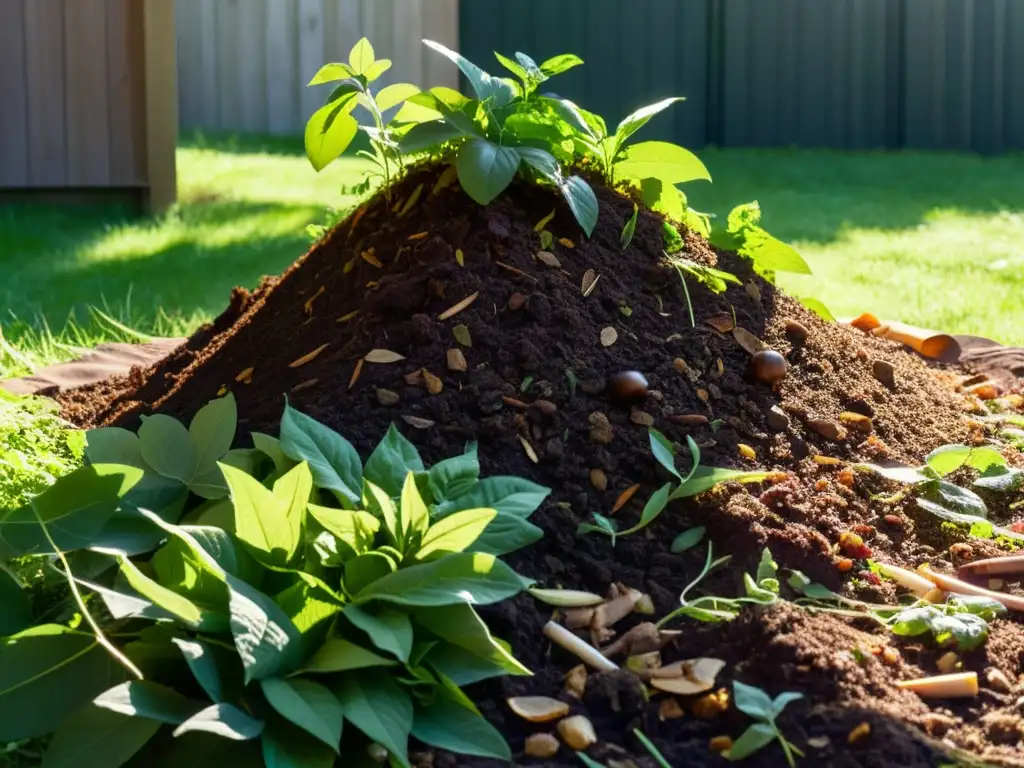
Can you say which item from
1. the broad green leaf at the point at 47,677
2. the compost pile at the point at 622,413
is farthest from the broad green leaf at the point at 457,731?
the broad green leaf at the point at 47,677

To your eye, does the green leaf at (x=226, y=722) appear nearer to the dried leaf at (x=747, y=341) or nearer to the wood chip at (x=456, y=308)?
the wood chip at (x=456, y=308)

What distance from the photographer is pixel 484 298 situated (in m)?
2.16

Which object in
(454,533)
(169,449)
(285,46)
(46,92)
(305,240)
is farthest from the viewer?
(285,46)

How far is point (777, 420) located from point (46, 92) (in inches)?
199

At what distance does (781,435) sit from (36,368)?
2.22 metres

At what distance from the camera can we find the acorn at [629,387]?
2045mm

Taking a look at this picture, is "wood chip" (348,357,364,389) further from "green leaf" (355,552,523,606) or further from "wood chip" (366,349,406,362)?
"green leaf" (355,552,523,606)


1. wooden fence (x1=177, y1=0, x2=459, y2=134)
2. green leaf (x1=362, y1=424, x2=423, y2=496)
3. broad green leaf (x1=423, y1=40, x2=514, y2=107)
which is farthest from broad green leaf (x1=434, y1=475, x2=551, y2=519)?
wooden fence (x1=177, y1=0, x2=459, y2=134)

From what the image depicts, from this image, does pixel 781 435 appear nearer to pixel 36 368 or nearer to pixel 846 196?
pixel 36 368

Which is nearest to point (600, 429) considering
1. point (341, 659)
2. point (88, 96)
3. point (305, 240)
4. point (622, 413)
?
point (622, 413)

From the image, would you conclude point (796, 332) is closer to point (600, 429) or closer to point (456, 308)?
point (600, 429)

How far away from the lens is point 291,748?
4.63 feet

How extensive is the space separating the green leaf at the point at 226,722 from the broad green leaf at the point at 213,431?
0.54 meters

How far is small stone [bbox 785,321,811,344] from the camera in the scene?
246 cm
